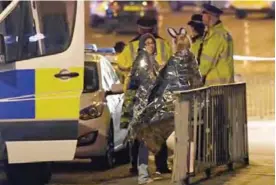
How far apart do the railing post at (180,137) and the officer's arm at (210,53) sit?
6.45 ft

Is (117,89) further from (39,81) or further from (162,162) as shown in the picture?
(39,81)

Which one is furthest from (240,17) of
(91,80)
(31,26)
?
(31,26)

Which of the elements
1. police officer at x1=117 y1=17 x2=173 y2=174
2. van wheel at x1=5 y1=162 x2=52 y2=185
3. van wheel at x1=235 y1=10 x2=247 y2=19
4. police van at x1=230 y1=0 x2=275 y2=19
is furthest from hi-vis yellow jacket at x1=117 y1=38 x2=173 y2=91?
van wheel at x1=235 y1=10 x2=247 y2=19

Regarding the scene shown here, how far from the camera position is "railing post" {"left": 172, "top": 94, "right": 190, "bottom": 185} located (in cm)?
934

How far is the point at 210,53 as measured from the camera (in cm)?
1134

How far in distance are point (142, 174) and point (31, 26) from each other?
2043 millimetres

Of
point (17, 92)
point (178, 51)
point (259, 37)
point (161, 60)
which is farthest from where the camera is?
point (259, 37)

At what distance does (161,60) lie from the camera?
37.0 ft

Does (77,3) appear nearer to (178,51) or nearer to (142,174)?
(178,51)

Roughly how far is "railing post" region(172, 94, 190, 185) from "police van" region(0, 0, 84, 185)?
942 millimetres

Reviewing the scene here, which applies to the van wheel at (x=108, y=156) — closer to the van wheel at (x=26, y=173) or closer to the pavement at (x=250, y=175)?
the pavement at (x=250, y=175)

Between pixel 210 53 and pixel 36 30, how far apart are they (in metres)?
2.71

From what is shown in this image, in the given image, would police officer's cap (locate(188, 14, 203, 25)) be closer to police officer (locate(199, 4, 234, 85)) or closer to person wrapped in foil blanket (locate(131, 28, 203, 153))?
police officer (locate(199, 4, 234, 85))

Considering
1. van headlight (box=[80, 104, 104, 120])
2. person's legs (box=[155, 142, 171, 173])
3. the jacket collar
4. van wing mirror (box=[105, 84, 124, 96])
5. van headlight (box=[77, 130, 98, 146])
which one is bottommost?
person's legs (box=[155, 142, 171, 173])
